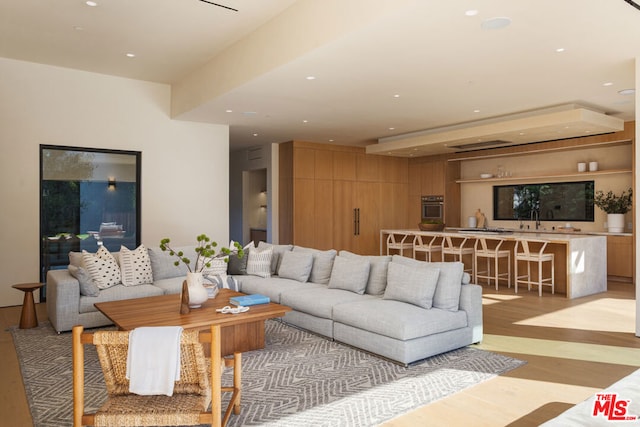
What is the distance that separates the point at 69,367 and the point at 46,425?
1138mm

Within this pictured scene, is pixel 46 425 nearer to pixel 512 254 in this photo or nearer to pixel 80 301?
pixel 80 301

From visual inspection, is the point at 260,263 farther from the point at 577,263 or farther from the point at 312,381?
the point at 577,263

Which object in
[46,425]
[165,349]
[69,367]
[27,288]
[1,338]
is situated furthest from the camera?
[27,288]

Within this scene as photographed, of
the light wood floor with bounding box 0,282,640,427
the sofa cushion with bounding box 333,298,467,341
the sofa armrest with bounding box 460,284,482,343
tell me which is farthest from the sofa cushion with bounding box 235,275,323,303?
the light wood floor with bounding box 0,282,640,427

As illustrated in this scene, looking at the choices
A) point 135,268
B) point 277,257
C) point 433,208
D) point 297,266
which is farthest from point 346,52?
point 433,208

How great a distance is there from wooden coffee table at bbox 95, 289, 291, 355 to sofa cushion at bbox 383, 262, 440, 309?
1059 millimetres

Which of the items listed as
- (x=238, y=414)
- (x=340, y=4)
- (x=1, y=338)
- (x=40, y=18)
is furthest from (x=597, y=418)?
(x=40, y=18)

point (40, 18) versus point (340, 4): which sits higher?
point (40, 18)

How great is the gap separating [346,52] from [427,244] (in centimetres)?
580

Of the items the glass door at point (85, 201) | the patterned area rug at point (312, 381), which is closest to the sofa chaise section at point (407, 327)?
the patterned area rug at point (312, 381)

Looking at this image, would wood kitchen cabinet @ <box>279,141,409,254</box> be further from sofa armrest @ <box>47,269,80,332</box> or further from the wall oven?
sofa armrest @ <box>47,269,80,332</box>

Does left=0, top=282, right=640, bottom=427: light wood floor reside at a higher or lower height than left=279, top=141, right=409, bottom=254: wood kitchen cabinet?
lower

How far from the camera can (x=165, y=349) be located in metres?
2.06

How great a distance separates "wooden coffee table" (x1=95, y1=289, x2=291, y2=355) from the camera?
3768 mm
